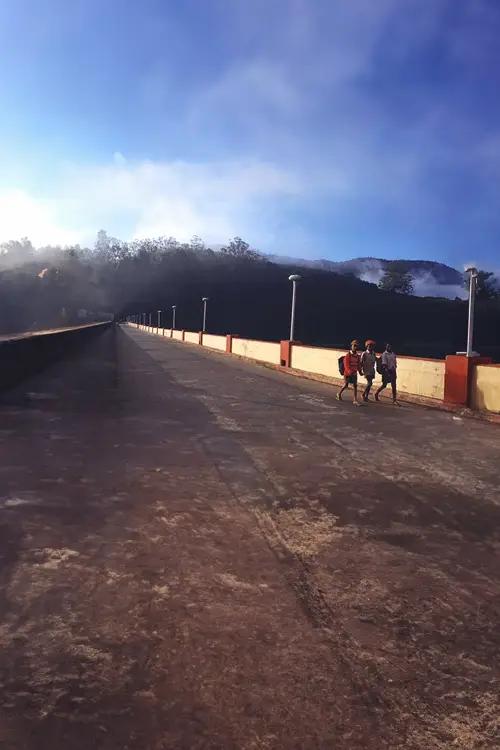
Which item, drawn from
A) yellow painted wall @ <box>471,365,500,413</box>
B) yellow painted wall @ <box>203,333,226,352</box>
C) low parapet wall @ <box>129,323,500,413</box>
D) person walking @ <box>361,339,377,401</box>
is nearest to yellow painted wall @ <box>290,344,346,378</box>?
low parapet wall @ <box>129,323,500,413</box>

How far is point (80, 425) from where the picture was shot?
9.12 metres

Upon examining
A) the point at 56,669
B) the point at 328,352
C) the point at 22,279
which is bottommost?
the point at 56,669

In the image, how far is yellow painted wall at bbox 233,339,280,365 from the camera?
27.3 meters

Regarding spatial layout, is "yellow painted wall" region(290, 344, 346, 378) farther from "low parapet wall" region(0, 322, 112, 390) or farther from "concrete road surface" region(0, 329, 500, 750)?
"concrete road surface" region(0, 329, 500, 750)

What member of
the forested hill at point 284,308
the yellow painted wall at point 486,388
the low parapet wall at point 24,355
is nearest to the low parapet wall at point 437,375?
the yellow painted wall at point 486,388

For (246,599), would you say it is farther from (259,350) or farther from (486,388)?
(259,350)

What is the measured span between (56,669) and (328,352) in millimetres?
18577

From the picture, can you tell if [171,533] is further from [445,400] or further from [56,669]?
[445,400]

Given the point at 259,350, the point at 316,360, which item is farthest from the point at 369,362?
the point at 259,350

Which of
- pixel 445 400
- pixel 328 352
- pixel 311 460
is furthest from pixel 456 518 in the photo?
pixel 328 352

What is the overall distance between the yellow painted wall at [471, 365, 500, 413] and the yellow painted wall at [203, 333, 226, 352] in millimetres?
27891

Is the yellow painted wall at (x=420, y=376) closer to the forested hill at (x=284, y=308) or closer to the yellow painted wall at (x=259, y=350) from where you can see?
the yellow painted wall at (x=259, y=350)

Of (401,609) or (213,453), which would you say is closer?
(401,609)

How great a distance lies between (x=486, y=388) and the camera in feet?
39.8
